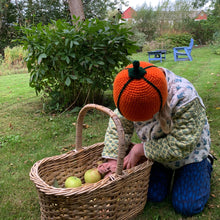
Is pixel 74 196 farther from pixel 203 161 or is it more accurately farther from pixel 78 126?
pixel 203 161

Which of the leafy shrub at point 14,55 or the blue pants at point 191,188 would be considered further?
the leafy shrub at point 14,55

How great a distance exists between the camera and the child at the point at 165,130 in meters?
1.28

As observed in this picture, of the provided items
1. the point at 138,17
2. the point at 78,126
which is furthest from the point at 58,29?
the point at 138,17

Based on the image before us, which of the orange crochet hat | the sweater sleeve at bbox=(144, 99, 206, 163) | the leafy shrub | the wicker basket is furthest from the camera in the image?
the leafy shrub

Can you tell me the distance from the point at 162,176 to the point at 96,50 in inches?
82.9

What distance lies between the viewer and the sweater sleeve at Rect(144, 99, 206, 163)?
59.6 inches

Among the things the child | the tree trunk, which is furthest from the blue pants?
the tree trunk

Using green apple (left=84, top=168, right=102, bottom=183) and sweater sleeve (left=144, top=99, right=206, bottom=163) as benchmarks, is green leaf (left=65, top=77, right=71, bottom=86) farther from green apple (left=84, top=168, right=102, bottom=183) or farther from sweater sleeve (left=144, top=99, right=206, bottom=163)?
sweater sleeve (left=144, top=99, right=206, bottom=163)

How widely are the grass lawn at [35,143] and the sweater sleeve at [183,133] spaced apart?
1.76ft

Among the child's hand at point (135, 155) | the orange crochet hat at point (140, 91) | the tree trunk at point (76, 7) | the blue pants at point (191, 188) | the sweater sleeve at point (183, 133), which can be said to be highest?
the tree trunk at point (76, 7)

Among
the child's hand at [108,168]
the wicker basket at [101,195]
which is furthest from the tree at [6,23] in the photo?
the wicker basket at [101,195]

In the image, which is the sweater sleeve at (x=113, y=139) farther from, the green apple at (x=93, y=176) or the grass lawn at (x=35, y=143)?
the grass lawn at (x=35, y=143)

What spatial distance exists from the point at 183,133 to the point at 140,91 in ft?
1.56

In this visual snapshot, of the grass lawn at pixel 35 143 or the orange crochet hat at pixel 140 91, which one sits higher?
the orange crochet hat at pixel 140 91
